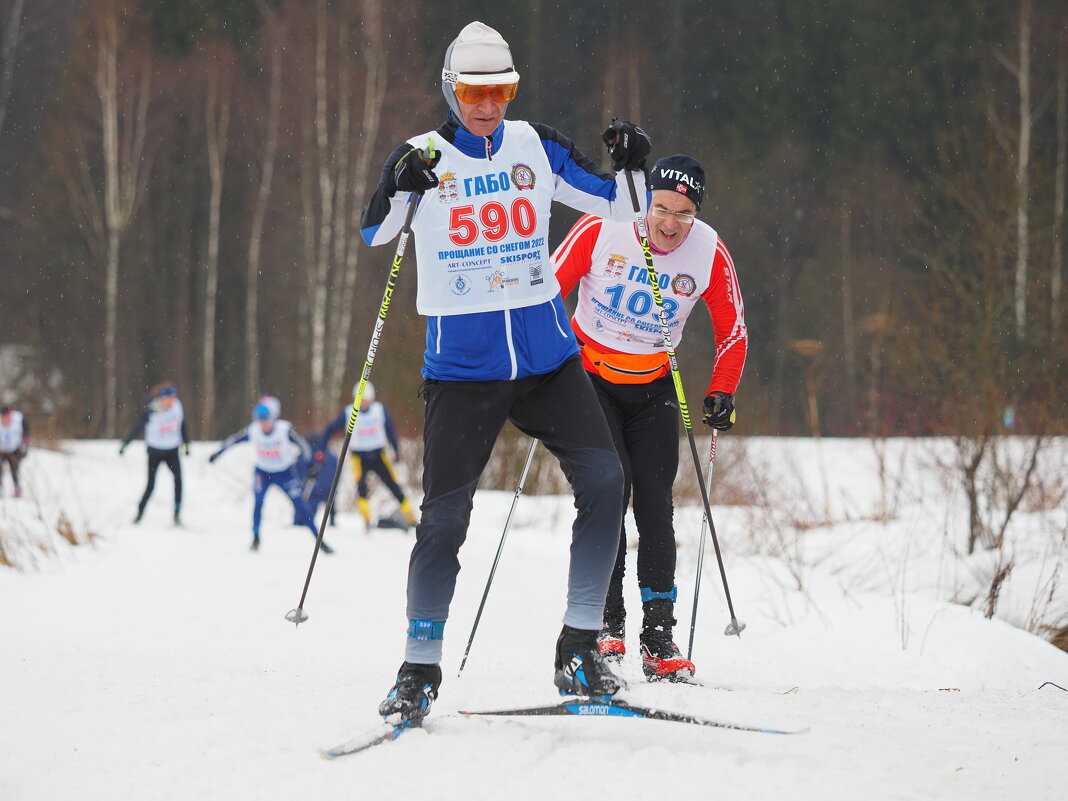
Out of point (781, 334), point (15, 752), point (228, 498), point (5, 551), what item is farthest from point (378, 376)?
point (15, 752)

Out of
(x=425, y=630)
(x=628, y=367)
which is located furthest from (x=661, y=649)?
(x=425, y=630)

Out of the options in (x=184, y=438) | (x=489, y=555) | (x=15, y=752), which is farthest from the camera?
(x=184, y=438)

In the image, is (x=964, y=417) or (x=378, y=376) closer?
(x=964, y=417)

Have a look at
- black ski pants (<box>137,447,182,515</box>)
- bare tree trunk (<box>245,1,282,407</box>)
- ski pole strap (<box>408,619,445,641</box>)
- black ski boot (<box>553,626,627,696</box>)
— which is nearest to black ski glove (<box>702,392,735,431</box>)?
black ski boot (<box>553,626,627,696</box>)

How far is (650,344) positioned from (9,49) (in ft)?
82.7

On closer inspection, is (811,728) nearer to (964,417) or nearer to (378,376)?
(964,417)

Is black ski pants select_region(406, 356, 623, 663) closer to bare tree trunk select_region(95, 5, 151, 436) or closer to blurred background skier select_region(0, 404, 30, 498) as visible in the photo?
blurred background skier select_region(0, 404, 30, 498)

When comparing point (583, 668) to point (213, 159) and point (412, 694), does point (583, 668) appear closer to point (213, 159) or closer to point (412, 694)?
point (412, 694)

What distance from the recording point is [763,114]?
25312 mm

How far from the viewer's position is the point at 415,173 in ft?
10.4

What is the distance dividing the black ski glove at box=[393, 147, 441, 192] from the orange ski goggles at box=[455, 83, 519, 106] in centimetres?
24

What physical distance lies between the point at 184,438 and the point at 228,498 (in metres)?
3.37

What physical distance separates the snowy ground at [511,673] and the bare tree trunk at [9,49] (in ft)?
56.1

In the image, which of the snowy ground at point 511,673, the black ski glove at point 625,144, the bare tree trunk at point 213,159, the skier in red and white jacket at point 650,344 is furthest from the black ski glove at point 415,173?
the bare tree trunk at point 213,159
